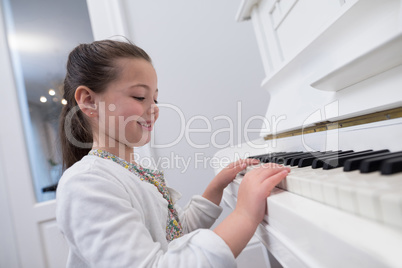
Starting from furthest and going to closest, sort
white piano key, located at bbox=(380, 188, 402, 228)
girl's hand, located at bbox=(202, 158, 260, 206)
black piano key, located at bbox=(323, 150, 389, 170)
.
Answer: girl's hand, located at bbox=(202, 158, 260, 206), black piano key, located at bbox=(323, 150, 389, 170), white piano key, located at bbox=(380, 188, 402, 228)

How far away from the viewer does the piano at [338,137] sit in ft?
0.75

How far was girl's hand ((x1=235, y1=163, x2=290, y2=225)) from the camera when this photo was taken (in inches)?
16.7

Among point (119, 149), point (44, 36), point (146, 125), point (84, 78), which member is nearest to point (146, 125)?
point (146, 125)

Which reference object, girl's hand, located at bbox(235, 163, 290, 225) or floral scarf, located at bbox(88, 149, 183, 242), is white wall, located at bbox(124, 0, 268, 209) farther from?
girl's hand, located at bbox(235, 163, 290, 225)

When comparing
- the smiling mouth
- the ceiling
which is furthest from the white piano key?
the ceiling

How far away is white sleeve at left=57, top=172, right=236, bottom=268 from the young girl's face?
21 cm

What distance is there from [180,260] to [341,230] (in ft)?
0.87

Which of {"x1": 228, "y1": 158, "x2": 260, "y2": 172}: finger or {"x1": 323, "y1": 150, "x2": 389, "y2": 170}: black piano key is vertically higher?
{"x1": 323, "y1": 150, "x2": 389, "y2": 170}: black piano key

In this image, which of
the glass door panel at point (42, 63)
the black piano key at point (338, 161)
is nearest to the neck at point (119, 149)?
the black piano key at point (338, 161)

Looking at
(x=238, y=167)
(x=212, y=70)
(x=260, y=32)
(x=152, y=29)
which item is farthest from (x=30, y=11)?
(x=238, y=167)

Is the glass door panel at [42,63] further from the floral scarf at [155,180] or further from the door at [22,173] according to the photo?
the floral scarf at [155,180]

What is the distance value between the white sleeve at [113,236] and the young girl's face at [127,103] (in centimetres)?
21

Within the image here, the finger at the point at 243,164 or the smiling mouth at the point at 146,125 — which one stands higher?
the smiling mouth at the point at 146,125

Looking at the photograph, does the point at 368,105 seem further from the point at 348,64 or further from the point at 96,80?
the point at 96,80
